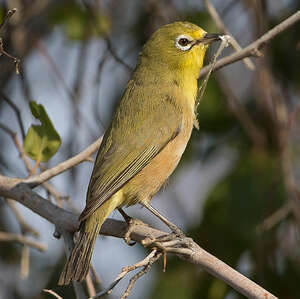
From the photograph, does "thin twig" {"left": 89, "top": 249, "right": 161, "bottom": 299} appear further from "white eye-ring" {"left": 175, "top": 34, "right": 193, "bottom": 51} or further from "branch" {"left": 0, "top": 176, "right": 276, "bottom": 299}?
"white eye-ring" {"left": 175, "top": 34, "right": 193, "bottom": 51}

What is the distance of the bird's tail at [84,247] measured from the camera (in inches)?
118

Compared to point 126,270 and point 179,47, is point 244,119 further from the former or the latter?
point 126,270

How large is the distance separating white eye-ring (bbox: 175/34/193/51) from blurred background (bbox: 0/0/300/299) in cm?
33

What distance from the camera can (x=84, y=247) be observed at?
3111mm

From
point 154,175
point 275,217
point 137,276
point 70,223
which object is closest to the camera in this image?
point 137,276

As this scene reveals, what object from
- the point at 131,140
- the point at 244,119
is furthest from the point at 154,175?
the point at 244,119

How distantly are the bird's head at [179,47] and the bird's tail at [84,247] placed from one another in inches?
43.0

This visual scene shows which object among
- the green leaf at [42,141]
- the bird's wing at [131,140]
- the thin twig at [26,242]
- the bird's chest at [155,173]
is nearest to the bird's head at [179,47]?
the bird's wing at [131,140]

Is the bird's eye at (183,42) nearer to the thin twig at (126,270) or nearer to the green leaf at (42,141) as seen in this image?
the green leaf at (42,141)

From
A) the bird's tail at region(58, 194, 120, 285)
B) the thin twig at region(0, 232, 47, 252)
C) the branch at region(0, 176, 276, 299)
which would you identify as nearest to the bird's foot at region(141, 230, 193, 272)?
the branch at region(0, 176, 276, 299)

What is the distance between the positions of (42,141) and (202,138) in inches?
55.8

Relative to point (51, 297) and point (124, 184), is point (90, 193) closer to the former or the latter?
point (124, 184)

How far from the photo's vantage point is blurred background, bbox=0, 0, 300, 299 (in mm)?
3955

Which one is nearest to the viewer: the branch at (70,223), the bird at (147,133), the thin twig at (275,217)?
the branch at (70,223)
